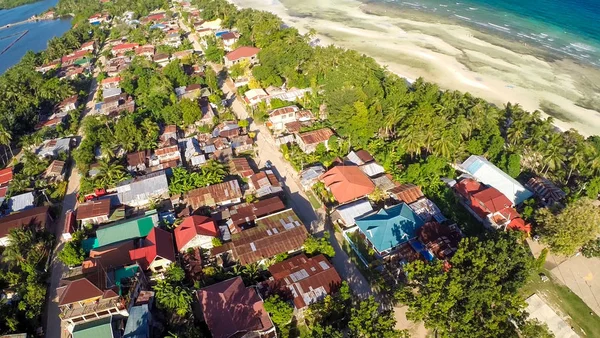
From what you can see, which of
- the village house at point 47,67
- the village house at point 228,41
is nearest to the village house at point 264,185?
the village house at point 228,41

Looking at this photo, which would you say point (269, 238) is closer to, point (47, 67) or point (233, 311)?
point (233, 311)

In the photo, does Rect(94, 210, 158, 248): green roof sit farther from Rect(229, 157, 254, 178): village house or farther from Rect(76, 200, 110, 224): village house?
Rect(229, 157, 254, 178): village house

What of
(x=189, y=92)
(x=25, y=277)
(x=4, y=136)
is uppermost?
(x=189, y=92)

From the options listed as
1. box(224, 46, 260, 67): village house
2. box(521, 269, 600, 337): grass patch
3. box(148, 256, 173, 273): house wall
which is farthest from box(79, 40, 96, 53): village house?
box(521, 269, 600, 337): grass patch

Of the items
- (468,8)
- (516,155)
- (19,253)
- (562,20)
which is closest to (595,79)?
(562,20)

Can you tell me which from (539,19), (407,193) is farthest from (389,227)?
(539,19)

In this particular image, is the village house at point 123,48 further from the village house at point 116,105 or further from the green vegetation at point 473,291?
the green vegetation at point 473,291

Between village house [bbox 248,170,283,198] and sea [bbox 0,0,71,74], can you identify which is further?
sea [bbox 0,0,71,74]
